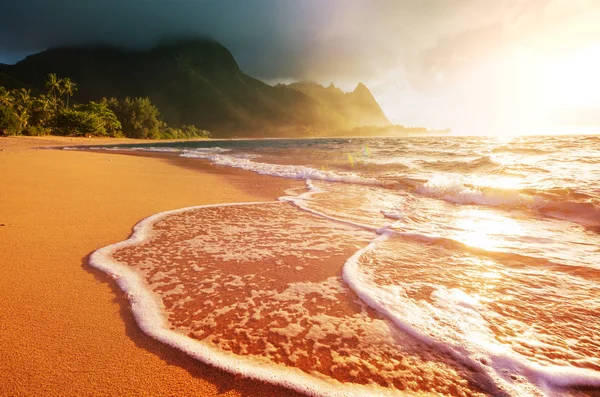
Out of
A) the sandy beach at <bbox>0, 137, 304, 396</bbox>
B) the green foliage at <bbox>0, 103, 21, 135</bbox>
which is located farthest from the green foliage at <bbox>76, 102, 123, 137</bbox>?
the sandy beach at <bbox>0, 137, 304, 396</bbox>

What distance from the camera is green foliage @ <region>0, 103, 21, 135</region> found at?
39656 millimetres

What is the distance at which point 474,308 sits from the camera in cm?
254

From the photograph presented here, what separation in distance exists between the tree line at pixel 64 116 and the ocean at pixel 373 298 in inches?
2155

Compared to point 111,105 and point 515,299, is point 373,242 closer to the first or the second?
point 515,299

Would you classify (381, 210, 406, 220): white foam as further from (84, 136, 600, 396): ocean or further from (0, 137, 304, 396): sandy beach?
(0, 137, 304, 396): sandy beach

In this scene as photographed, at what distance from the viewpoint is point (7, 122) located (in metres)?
40.1

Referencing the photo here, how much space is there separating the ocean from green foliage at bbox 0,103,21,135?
52.9 m

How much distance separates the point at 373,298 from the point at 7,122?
188 feet

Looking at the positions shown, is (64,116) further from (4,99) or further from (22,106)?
(4,99)

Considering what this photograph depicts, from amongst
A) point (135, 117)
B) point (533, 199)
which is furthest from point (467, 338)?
point (135, 117)

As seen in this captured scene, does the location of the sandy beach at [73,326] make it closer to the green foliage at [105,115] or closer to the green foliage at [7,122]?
the green foliage at [7,122]

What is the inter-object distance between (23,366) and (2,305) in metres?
0.92

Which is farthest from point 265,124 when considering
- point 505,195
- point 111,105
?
point 505,195

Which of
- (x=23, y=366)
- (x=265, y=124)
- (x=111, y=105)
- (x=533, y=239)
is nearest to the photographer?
(x=23, y=366)
